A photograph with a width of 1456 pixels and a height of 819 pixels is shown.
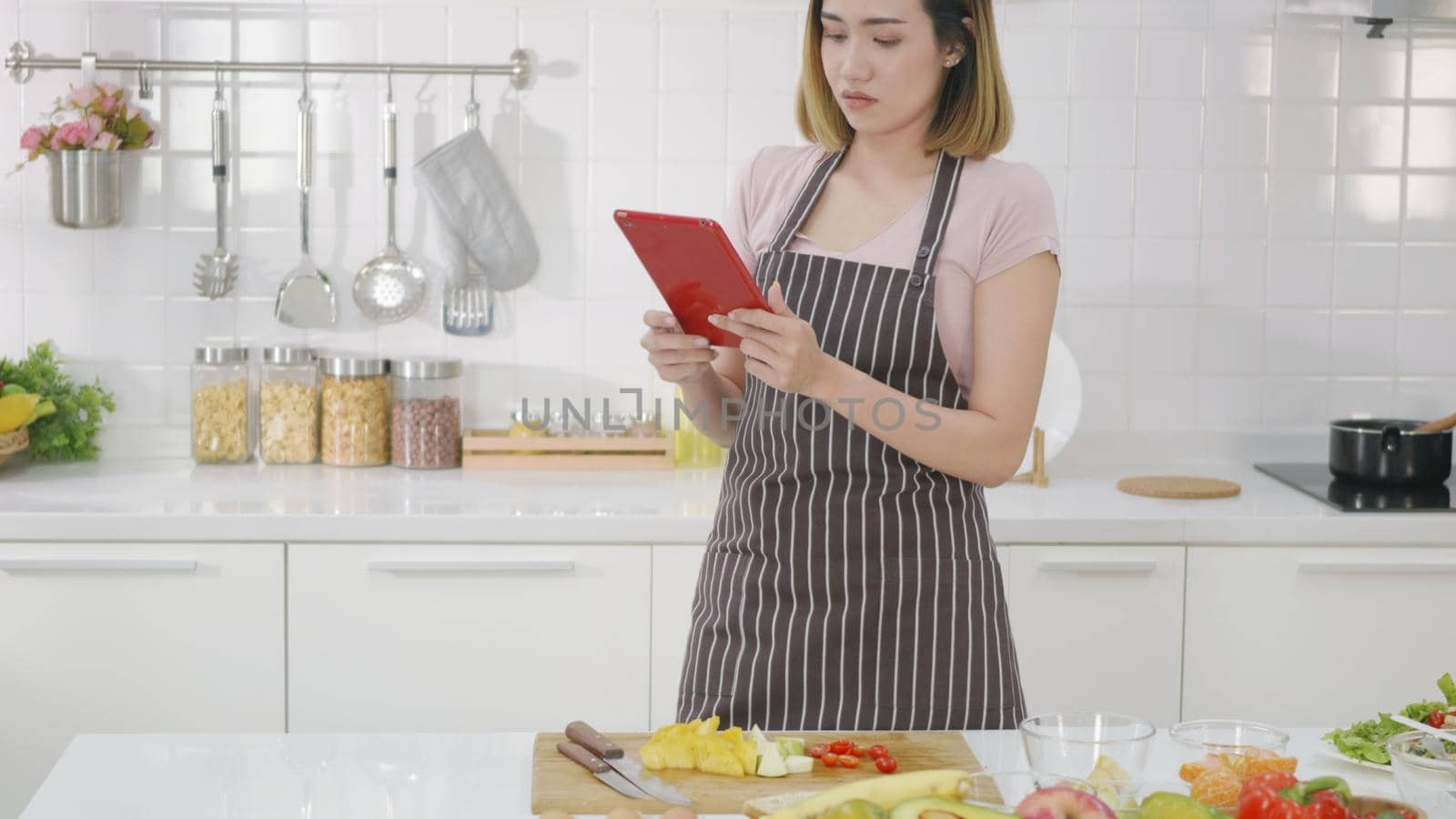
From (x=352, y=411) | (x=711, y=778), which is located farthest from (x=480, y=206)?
(x=711, y=778)

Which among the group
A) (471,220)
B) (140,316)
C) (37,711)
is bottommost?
(37,711)

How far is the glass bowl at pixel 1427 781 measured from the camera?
102cm

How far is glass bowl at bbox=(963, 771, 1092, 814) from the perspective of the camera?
3.37 feet

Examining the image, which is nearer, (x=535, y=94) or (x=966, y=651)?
(x=966, y=651)

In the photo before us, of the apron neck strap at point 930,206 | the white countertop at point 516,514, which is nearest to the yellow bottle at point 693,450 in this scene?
the white countertop at point 516,514

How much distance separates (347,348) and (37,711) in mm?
911

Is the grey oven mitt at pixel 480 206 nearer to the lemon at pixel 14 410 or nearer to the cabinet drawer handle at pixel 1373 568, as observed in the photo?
the lemon at pixel 14 410

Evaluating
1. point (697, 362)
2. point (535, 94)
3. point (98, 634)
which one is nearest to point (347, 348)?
point (535, 94)

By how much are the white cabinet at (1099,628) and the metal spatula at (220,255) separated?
1562 mm

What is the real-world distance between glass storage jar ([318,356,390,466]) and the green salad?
6.37 ft

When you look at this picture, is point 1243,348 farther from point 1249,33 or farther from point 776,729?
point 776,729

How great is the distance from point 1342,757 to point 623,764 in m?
0.64

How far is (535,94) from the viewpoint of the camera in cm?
304

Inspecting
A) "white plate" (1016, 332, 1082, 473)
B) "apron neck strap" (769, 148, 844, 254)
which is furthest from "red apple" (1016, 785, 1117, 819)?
"white plate" (1016, 332, 1082, 473)
